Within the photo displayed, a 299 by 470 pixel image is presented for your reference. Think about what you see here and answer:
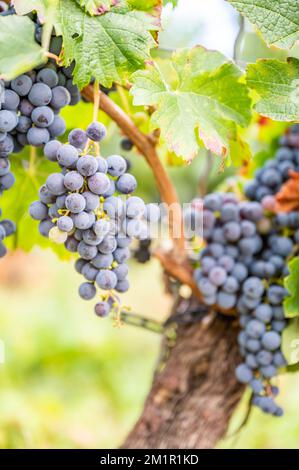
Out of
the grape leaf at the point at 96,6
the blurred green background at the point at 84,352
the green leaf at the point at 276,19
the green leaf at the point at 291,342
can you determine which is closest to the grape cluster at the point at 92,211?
the grape leaf at the point at 96,6

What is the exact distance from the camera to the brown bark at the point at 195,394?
103 centimetres

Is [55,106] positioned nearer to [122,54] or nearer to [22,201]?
[122,54]

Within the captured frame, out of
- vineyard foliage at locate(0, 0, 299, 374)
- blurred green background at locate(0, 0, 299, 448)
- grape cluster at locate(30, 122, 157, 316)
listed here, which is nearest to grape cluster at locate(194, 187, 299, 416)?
vineyard foliage at locate(0, 0, 299, 374)

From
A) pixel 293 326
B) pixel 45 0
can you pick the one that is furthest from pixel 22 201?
pixel 293 326

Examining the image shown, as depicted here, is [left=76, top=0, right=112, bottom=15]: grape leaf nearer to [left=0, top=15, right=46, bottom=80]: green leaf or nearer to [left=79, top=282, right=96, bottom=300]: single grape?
[left=0, top=15, right=46, bottom=80]: green leaf

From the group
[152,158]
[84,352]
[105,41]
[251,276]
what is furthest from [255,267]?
[84,352]

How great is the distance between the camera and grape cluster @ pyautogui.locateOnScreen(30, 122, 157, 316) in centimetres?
62

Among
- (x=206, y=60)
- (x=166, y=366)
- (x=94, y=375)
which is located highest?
(x=206, y=60)

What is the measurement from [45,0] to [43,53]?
0.18 feet

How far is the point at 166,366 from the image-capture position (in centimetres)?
110

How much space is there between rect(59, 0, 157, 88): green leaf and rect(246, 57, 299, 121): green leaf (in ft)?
0.46

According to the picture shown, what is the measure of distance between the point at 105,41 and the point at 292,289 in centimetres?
46

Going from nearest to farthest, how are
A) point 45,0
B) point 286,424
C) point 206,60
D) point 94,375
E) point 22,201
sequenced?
point 45,0, point 206,60, point 22,201, point 286,424, point 94,375

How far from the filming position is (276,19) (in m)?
0.68
